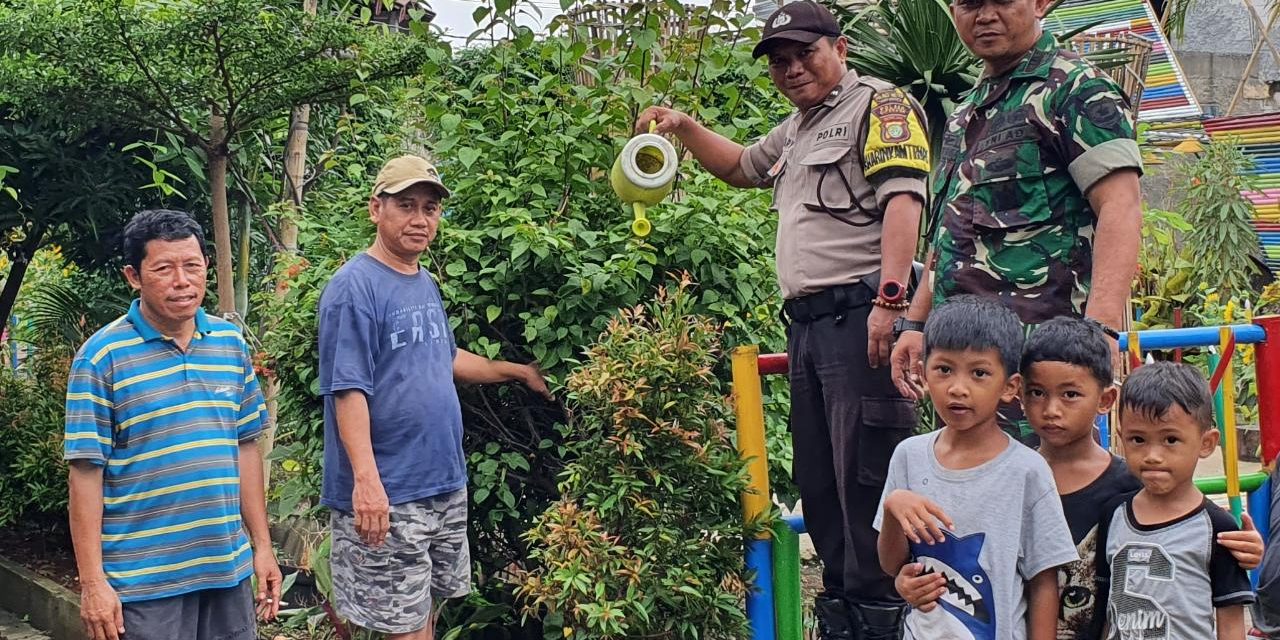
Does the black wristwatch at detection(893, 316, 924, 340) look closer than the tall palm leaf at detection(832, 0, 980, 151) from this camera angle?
Yes

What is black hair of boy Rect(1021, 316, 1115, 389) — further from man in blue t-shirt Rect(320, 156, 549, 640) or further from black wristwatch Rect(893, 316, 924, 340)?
man in blue t-shirt Rect(320, 156, 549, 640)

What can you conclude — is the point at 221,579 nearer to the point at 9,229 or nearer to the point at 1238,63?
the point at 9,229

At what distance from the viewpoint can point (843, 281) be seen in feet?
9.91

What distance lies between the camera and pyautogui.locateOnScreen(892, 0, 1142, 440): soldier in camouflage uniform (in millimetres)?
2465

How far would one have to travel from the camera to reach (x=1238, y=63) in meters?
13.8

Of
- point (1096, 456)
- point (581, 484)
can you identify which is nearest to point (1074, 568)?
point (1096, 456)

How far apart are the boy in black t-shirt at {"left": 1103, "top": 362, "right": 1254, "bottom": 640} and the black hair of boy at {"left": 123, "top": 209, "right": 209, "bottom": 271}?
2307mm

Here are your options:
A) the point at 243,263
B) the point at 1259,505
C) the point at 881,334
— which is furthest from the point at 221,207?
the point at 1259,505

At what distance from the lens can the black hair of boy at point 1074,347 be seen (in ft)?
7.38

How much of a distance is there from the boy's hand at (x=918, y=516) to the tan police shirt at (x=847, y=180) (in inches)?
38.2

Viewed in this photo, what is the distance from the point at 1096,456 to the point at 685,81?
206 cm

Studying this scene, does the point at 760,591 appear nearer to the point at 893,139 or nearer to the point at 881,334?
the point at 881,334

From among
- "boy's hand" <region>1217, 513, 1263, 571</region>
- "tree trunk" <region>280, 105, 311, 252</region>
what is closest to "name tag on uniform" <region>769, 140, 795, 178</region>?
"boy's hand" <region>1217, 513, 1263, 571</region>

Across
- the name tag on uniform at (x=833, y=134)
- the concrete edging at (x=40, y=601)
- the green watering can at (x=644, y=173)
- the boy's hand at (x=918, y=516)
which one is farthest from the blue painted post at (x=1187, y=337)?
the concrete edging at (x=40, y=601)
